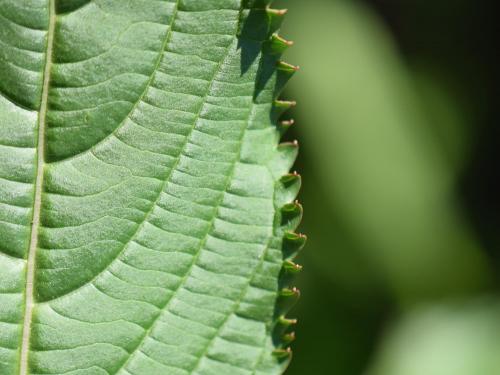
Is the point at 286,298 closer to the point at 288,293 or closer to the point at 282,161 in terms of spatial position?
the point at 288,293

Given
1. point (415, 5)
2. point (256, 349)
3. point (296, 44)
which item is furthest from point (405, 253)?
point (256, 349)

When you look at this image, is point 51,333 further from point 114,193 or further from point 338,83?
point 338,83

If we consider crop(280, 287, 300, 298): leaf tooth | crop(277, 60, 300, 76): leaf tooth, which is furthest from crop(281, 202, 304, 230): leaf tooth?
crop(277, 60, 300, 76): leaf tooth

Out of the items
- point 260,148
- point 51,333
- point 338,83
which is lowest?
point 51,333

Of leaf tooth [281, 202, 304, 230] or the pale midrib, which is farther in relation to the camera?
leaf tooth [281, 202, 304, 230]

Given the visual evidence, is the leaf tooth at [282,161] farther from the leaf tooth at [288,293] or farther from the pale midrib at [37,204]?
the pale midrib at [37,204]

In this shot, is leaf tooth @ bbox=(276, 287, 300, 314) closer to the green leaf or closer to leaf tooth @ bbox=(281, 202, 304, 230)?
the green leaf
